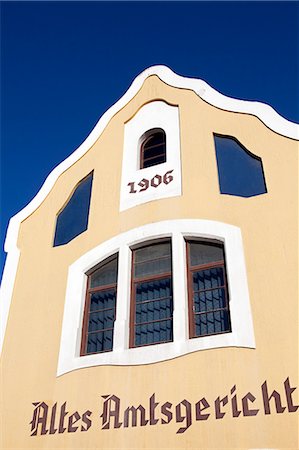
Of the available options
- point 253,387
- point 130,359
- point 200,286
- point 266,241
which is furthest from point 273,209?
point 130,359

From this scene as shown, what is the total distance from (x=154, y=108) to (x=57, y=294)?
15.0 ft

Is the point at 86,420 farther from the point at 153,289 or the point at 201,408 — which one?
the point at 153,289

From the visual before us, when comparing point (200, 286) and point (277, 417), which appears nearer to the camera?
point (277, 417)

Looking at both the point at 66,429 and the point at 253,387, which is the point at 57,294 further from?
the point at 253,387

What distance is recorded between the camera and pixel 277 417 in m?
5.08

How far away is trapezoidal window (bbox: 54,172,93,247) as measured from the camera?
852 centimetres

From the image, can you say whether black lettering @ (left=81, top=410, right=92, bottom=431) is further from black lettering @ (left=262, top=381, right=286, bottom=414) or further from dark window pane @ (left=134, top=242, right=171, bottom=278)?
black lettering @ (left=262, top=381, right=286, bottom=414)

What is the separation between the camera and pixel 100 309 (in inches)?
290

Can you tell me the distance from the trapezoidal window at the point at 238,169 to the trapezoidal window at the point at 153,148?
4.18ft

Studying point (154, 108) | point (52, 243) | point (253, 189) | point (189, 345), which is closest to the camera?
point (189, 345)

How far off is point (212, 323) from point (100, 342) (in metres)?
1.89

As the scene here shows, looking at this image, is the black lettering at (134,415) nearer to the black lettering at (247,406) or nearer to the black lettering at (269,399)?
the black lettering at (247,406)

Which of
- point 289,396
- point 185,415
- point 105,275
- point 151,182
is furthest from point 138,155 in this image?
point 289,396

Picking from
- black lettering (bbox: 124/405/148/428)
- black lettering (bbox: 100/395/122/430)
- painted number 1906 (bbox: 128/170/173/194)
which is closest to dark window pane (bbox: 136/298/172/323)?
black lettering (bbox: 100/395/122/430)
